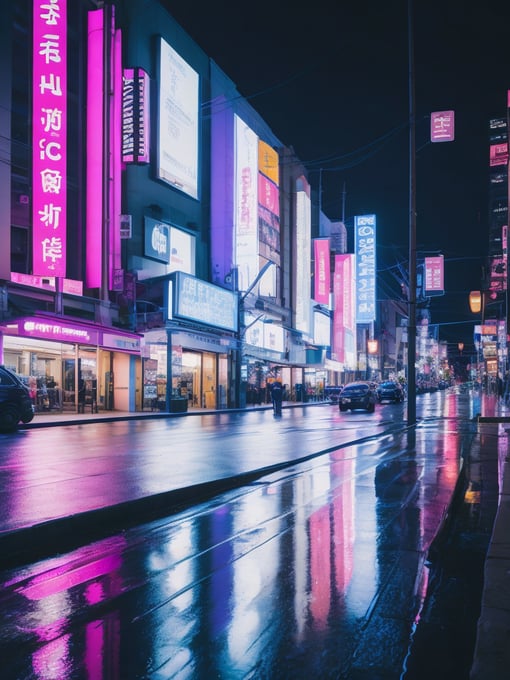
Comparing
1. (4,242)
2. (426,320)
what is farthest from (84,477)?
(426,320)

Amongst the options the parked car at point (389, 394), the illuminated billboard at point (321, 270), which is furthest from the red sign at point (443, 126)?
the illuminated billboard at point (321, 270)

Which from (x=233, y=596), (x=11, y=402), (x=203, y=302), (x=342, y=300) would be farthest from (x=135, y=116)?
(x=342, y=300)

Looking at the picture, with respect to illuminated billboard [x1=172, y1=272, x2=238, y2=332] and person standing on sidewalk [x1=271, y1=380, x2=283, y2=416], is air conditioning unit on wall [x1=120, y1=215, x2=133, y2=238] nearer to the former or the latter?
illuminated billboard [x1=172, y1=272, x2=238, y2=332]

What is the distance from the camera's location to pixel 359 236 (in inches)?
2921

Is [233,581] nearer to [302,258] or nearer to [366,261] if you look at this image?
[302,258]

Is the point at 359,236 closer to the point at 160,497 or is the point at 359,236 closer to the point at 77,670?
the point at 160,497

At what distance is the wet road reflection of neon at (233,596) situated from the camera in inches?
151

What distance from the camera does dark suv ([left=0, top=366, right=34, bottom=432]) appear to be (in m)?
19.8

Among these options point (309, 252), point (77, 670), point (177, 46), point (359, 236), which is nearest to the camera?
point (77, 670)

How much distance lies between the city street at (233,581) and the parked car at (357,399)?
25.8m

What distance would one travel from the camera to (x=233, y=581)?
17.7 ft

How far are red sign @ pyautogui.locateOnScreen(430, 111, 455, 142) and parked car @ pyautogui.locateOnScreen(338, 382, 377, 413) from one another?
49.9ft

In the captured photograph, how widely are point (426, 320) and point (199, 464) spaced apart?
175931mm

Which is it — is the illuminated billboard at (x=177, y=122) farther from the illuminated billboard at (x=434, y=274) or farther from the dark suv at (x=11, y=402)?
the dark suv at (x=11, y=402)
